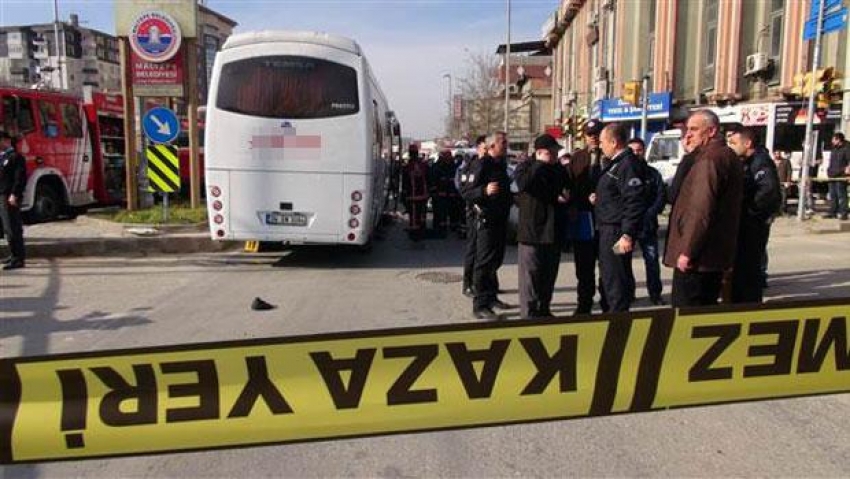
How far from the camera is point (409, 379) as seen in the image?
3170mm

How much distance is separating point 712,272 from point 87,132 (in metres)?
15.0

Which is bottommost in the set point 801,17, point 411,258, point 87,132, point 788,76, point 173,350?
point 411,258

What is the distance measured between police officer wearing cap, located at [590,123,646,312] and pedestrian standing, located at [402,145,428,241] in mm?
7918

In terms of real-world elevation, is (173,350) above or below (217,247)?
above

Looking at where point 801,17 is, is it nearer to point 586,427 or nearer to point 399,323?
point 399,323

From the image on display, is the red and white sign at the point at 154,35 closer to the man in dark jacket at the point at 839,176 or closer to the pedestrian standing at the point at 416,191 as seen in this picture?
the pedestrian standing at the point at 416,191

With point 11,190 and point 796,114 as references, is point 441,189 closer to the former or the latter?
point 11,190

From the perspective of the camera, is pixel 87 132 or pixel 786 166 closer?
pixel 87 132

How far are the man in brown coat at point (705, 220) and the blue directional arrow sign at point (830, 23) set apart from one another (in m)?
12.0

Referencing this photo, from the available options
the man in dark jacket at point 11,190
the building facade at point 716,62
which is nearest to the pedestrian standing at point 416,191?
the man in dark jacket at point 11,190

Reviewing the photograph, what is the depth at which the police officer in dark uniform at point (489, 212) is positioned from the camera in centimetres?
716

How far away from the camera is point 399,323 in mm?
6961

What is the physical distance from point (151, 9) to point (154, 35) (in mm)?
512

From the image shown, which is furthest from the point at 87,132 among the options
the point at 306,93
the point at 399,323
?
the point at 399,323
